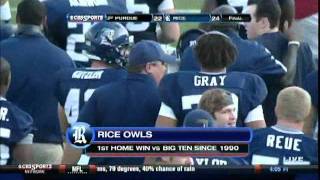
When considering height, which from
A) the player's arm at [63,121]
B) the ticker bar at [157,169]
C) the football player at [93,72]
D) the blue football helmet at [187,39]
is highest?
the blue football helmet at [187,39]

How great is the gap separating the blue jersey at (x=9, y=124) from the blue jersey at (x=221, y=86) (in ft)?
1.96

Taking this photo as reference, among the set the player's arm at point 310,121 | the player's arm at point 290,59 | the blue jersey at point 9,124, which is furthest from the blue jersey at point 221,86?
the blue jersey at point 9,124

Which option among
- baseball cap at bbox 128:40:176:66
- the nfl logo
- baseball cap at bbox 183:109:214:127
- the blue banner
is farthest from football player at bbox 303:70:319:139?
the nfl logo

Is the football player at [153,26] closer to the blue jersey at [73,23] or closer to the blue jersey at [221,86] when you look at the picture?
the blue jersey at [73,23]

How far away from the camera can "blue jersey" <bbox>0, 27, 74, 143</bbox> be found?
845cm

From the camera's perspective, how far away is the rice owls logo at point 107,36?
8438 millimetres

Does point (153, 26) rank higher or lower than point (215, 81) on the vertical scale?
higher

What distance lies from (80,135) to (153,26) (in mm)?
551

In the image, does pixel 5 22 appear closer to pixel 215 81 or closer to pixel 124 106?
pixel 124 106

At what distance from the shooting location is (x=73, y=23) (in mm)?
8430

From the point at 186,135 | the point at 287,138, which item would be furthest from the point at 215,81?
the point at 287,138

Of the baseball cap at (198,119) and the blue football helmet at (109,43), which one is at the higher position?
the blue football helmet at (109,43)

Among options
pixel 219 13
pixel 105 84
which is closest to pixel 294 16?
pixel 219 13

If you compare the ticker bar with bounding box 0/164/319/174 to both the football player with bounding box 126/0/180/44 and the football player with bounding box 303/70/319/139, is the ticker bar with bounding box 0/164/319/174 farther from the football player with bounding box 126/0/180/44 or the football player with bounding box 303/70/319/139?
the football player with bounding box 126/0/180/44
